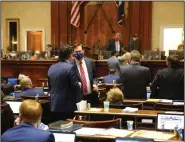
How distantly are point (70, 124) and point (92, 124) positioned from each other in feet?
0.74

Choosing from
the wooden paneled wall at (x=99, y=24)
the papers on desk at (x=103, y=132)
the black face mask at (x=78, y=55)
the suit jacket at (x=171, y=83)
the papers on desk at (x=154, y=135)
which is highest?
the wooden paneled wall at (x=99, y=24)

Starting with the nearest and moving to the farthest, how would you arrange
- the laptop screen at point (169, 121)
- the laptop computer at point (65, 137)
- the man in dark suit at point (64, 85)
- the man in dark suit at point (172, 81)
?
the laptop computer at point (65, 137), the laptop screen at point (169, 121), the man in dark suit at point (64, 85), the man in dark suit at point (172, 81)

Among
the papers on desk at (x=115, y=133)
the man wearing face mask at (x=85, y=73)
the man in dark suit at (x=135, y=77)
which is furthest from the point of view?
the man in dark suit at (x=135, y=77)

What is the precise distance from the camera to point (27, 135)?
310 centimetres

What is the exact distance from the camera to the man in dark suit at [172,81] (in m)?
5.83

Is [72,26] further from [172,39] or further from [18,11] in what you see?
[172,39]

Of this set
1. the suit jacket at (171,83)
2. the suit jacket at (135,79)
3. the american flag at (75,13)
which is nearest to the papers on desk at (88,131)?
the suit jacket at (171,83)

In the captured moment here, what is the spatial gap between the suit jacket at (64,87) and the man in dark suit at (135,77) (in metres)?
1.25

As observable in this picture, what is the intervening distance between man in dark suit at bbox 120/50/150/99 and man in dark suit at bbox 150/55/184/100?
35 centimetres

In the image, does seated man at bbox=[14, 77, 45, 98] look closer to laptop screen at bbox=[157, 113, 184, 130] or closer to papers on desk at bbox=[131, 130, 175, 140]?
laptop screen at bbox=[157, 113, 184, 130]

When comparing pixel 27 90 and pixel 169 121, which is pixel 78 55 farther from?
pixel 169 121

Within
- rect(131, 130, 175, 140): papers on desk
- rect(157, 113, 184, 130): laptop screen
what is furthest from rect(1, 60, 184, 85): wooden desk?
rect(131, 130, 175, 140): papers on desk

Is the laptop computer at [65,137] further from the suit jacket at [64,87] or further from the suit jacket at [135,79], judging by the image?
the suit jacket at [135,79]

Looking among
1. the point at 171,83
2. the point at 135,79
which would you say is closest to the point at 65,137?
the point at 171,83
